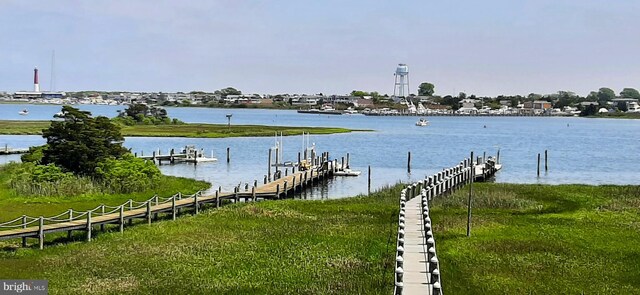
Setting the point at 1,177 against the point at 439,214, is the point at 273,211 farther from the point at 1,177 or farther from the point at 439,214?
the point at 1,177

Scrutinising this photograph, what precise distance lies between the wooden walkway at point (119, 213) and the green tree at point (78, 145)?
8206mm

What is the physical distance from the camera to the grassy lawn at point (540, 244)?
25.3 meters

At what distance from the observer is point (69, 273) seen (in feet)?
86.5

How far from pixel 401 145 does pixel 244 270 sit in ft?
326

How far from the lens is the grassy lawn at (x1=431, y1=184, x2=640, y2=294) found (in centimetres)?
2530

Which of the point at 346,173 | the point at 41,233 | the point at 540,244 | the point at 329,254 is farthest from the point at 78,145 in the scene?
the point at 540,244

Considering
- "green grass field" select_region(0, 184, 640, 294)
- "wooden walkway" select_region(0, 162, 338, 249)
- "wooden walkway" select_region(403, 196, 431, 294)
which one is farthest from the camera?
"wooden walkway" select_region(0, 162, 338, 249)

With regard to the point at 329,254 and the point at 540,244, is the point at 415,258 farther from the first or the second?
the point at 540,244

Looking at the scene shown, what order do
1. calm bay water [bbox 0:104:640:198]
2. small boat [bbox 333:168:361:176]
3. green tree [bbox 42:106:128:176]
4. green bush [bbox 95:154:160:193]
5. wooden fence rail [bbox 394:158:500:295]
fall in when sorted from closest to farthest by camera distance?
wooden fence rail [bbox 394:158:500:295]
green bush [bbox 95:154:160:193]
green tree [bbox 42:106:128:176]
calm bay water [bbox 0:104:640:198]
small boat [bbox 333:168:361:176]

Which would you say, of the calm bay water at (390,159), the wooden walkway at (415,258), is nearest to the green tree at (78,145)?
the calm bay water at (390,159)

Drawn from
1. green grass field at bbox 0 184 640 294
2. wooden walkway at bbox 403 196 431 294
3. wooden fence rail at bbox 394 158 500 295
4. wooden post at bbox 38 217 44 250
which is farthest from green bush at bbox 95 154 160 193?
wooden walkway at bbox 403 196 431 294

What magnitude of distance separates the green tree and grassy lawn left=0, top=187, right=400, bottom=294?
14942mm

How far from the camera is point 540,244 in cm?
3158

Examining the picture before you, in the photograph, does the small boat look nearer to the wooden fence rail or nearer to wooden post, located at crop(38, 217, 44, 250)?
the wooden fence rail
